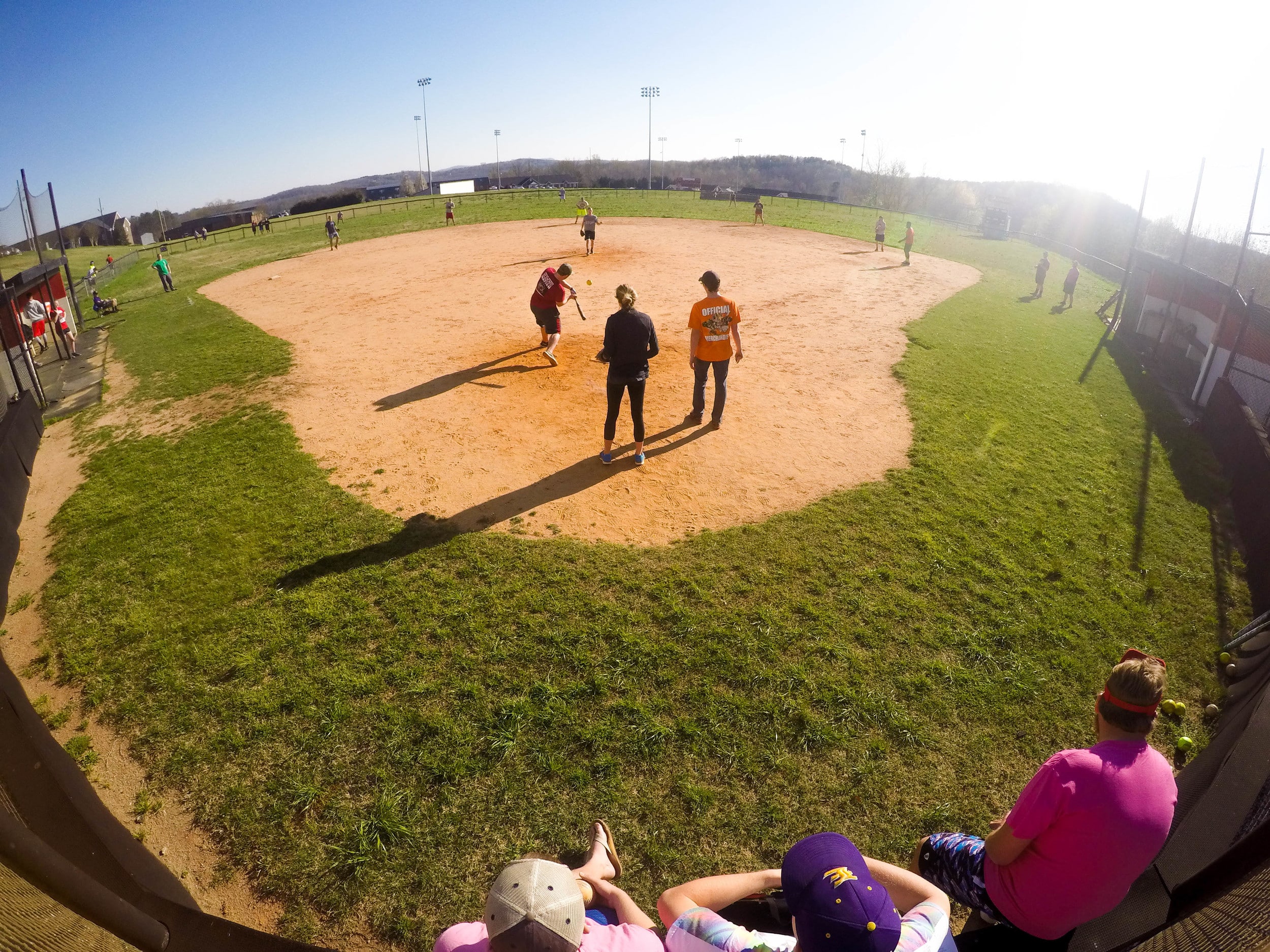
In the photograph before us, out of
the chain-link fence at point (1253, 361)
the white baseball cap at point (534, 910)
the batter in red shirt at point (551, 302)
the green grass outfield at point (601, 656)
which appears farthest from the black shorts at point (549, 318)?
the chain-link fence at point (1253, 361)

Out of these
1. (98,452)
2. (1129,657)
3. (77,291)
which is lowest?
(98,452)

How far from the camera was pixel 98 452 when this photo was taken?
10.3 metres

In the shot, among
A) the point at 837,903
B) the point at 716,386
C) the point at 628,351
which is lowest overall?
the point at 837,903

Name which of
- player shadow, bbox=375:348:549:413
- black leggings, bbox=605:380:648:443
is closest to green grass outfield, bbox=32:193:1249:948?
black leggings, bbox=605:380:648:443

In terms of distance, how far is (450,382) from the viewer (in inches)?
472

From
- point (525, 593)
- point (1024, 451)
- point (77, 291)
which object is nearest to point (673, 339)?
point (1024, 451)

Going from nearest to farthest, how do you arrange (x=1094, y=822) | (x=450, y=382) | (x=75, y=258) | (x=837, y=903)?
(x=837, y=903) → (x=1094, y=822) → (x=450, y=382) → (x=75, y=258)

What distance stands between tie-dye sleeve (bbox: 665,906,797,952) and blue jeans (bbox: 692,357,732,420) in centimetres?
742

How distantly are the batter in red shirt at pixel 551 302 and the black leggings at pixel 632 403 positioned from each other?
4.45m

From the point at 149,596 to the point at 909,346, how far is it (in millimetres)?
14525

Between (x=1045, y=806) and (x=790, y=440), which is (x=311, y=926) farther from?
(x=790, y=440)

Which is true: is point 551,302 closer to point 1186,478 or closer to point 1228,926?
point 1186,478

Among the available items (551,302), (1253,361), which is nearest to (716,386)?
(551,302)

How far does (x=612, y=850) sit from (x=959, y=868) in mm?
2014
